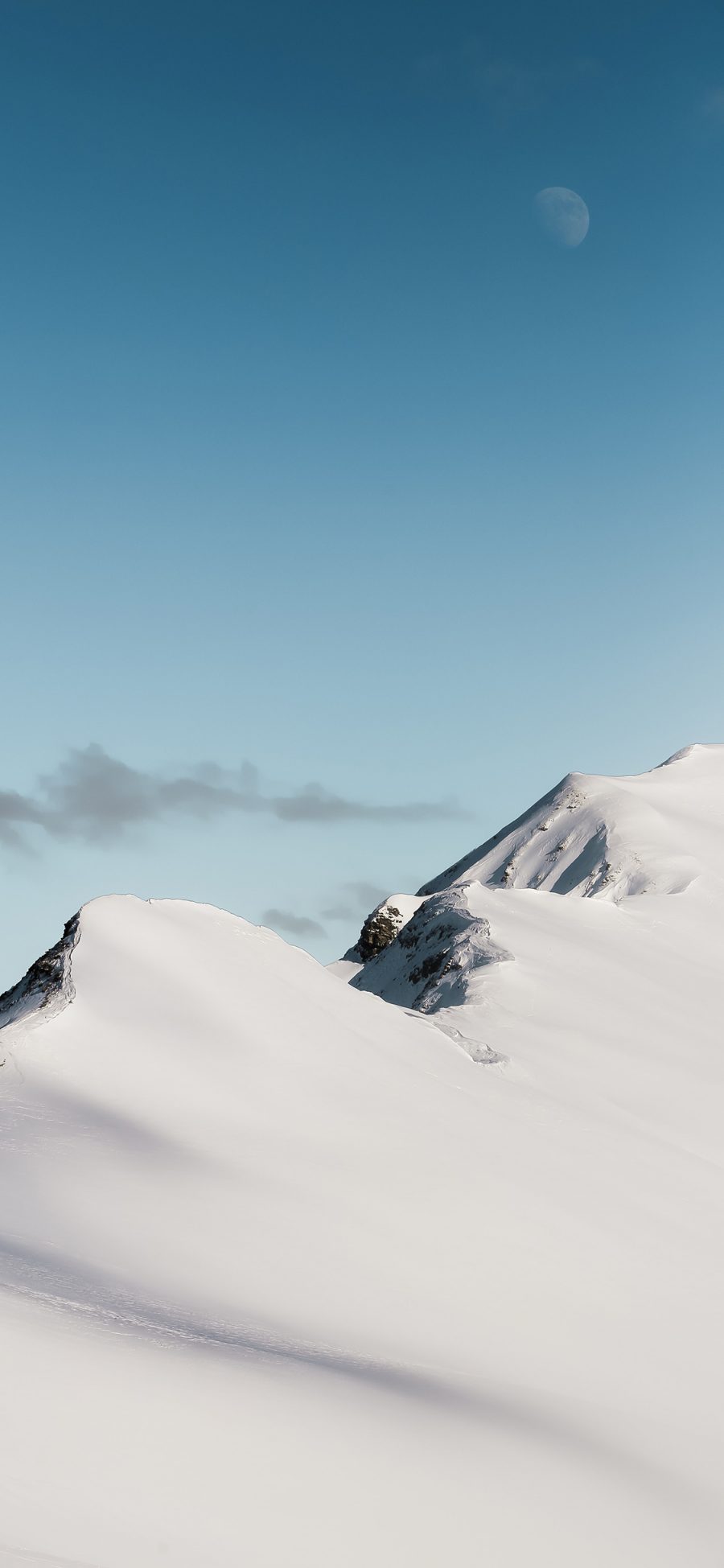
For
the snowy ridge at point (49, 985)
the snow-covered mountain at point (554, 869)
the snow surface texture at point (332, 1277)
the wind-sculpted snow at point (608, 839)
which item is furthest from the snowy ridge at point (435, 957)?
the snowy ridge at point (49, 985)

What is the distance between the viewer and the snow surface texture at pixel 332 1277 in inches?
316

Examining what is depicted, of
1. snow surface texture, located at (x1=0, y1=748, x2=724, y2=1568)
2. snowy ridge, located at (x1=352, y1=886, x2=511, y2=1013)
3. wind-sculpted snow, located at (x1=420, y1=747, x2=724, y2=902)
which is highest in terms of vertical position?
wind-sculpted snow, located at (x1=420, y1=747, x2=724, y2=902)

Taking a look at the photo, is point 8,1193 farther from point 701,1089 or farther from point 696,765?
point 696,765

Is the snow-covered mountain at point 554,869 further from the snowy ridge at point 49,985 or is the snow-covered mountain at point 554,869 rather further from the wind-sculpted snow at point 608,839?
the snowy ridge at point 49,985

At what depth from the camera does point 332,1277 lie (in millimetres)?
13109

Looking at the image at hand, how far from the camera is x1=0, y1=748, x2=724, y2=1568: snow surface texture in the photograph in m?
8.02

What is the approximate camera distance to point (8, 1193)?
43.2ft

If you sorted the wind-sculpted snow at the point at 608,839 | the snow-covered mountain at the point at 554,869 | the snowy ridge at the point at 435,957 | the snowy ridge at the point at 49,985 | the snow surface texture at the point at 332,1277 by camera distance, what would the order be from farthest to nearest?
the wind-sculpted snow at the point at 608,839 → the snow-covered mountain at the point at 554,869 → the snowy ridge at the point at 435,957 → the snowy ridge at the point at 49,985 → the snow surface texture at the point at 332,1277

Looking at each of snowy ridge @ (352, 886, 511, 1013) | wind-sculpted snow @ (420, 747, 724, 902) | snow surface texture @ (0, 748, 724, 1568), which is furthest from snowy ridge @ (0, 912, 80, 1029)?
wind-sculpted snow @ (420, 747, 724, 902)

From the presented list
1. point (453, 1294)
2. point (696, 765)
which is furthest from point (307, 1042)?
point (696, 765)

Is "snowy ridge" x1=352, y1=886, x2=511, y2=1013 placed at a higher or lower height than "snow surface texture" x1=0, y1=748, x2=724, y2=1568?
higher

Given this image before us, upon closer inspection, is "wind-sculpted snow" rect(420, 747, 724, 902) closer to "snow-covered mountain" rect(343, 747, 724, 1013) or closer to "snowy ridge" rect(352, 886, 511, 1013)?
"snow-covered mountain" rect(343, 747, 724, 1013)

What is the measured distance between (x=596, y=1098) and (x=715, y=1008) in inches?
405

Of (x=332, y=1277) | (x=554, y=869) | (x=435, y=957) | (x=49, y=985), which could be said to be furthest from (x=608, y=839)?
(x=332, y=1277)
